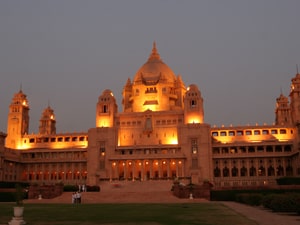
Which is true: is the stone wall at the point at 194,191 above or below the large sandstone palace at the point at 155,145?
below

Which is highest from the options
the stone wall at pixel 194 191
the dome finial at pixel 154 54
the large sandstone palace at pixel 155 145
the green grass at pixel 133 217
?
the dome finial at pixel 154 54

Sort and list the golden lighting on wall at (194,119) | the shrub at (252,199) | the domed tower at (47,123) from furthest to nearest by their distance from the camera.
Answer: the domed tower at (47,123) → the golden lighting on wall at (194,119) → the shrub at (252,199)

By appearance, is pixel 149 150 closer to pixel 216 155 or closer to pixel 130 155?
pixel 130 155

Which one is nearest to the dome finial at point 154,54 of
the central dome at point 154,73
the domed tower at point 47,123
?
the central dome at point 154,73

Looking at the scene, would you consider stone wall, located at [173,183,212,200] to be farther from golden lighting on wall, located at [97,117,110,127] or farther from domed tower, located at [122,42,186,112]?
domed tower, located at [122,42,186,112]

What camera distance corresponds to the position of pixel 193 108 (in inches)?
3826

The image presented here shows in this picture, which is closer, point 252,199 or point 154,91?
point 252,199

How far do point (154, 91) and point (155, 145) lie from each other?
2006 centimetres

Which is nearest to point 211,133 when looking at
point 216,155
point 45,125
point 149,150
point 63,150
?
point 216,155

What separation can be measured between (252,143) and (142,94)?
32368mm

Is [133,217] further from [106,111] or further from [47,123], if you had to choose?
[47,123]

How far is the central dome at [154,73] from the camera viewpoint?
11081 cm

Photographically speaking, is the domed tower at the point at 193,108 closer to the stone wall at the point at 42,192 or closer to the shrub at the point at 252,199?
the stone wall at the point at 42,192

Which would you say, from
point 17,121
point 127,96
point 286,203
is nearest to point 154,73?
point 127,96
